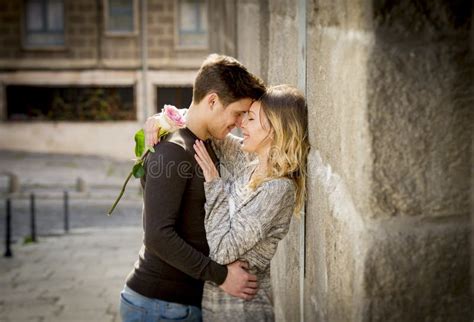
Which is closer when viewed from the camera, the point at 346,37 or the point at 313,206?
the point at 346,37

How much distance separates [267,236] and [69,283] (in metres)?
6.21

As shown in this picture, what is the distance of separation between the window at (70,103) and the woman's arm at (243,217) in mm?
22419

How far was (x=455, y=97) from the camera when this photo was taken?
153cm

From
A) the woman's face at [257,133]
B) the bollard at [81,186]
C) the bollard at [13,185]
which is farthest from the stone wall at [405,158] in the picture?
the bollard at [13,185]

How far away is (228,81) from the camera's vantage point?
110 inches

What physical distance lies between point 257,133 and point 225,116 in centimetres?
25

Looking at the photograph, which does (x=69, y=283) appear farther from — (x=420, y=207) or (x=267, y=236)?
(x=420, y=207)

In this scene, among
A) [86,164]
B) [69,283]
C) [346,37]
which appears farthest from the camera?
[86,164]

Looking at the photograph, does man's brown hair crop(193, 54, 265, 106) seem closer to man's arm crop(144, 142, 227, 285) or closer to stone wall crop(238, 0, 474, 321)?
man's arm crop(144, 142, 227, 285)

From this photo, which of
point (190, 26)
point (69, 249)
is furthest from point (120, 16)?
point (69, 249)

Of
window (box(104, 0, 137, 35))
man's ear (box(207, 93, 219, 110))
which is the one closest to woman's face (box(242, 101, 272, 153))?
man's ear (box(207, 93, 219, 110))

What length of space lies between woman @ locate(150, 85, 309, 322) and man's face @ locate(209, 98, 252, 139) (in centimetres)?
6

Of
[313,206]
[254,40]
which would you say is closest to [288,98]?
[313,206]

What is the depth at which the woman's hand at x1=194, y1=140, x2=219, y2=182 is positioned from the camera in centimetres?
270
